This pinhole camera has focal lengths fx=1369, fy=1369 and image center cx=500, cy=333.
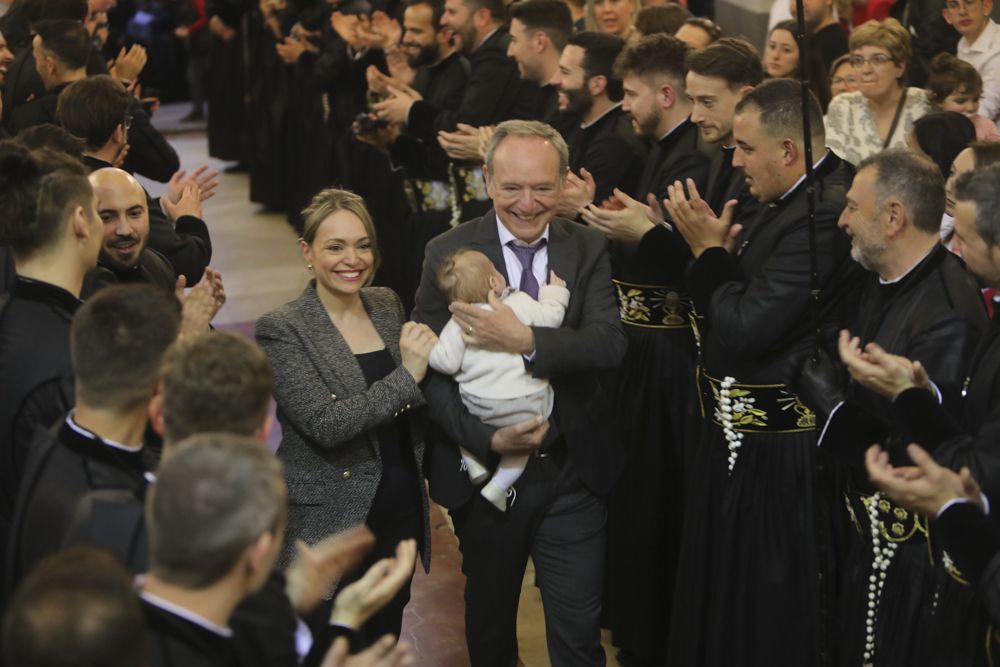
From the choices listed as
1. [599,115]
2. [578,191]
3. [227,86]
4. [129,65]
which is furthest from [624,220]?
[227,86]

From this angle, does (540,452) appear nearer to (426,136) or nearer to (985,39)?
(426,136)

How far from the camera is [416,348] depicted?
396 centimetres

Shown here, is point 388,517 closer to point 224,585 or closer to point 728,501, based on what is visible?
point 728,501

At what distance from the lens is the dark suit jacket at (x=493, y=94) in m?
7.07

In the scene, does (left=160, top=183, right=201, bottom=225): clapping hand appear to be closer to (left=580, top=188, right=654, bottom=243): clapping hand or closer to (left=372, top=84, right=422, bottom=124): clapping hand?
(left=580, top=188, right=654, bottom=243): clapping hand

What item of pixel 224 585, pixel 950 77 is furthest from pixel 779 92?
pixel 224 585

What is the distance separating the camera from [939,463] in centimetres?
344

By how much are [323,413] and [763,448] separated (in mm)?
1409

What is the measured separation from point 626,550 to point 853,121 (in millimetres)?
2459

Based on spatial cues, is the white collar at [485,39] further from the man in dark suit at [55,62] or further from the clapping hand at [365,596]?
the clapping hand at [365,596]

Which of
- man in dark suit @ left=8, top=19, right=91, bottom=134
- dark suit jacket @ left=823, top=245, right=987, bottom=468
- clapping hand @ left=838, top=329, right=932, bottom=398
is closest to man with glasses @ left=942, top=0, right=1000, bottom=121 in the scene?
dark suit jacket @ left=823, top=245, right=987, bottom=468

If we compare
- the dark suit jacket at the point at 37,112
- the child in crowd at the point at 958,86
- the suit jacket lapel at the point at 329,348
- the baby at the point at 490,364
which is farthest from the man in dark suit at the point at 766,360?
the dark suit jacket at the point at 37,112

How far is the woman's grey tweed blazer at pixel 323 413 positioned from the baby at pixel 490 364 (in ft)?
0.50

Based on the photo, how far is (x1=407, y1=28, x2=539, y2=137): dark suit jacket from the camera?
7074 mm
